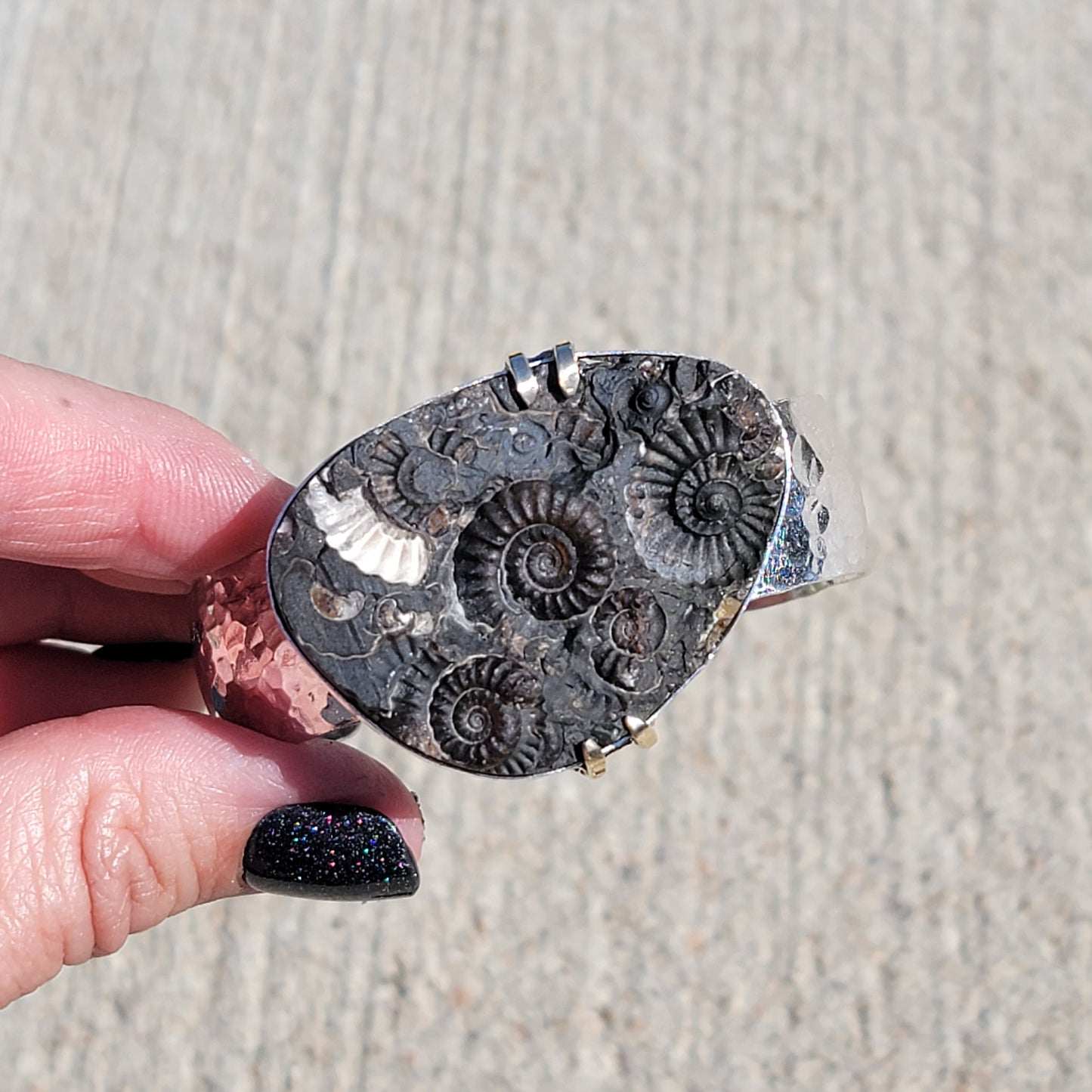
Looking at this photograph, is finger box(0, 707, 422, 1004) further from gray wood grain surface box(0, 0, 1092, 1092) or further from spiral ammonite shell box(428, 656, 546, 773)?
gray wood grain surface box(0, 0, 1092, 1092)

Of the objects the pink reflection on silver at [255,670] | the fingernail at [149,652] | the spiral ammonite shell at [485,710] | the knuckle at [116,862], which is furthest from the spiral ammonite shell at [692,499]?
the fingernail at [149,652]

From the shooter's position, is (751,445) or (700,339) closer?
(751,445)

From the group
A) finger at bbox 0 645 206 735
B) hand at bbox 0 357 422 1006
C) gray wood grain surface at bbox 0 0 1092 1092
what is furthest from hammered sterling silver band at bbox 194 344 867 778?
gray wood grain surface at bbox 0 0 1092 1092

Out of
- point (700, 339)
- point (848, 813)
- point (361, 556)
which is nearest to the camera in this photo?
point (361, 556)

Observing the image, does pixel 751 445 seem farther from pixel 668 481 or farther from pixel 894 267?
pixel 894 267

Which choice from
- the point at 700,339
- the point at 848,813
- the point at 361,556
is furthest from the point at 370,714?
the point at 700,339

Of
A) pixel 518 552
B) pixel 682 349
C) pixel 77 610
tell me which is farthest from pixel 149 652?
pixel 682 349

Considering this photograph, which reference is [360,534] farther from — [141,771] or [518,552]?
[141,771]
